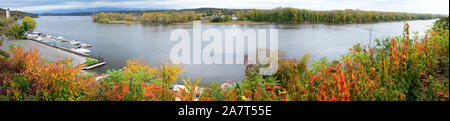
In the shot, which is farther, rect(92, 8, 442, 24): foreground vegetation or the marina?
rect(92, 8, 442, 24): foreground vegetation

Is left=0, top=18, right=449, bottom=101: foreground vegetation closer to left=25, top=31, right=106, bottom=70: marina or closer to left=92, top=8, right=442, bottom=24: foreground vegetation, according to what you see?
left=25, top=31, right=106, bottom=70: marina

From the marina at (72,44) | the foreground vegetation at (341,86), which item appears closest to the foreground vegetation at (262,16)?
the marina at (72,44)

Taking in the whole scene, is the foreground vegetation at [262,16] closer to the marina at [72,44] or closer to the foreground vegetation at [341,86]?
the marina at [72,44]

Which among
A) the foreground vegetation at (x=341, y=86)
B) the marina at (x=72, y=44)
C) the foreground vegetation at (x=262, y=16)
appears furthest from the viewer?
the foreground vegetation at (x=262, y=16)

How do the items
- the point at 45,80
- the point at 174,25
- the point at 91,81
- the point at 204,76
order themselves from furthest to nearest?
the point at 174,25 → the point at 204,76 → the point at 91,81 → the point at 45,80

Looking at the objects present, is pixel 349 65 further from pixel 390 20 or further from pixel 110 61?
pixel 390 20

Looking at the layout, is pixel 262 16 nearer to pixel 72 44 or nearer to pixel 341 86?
pixel 72 44

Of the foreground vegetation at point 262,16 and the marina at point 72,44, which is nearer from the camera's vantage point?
the marina at point 72,44

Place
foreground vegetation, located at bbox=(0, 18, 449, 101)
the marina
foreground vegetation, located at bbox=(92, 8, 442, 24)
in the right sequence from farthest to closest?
1. foreground vegetation, located at bbox=(92, 8, 442, 24)
2. the marina
3. foreground vegetation, located at bbox=(0, 18, 449, 101)

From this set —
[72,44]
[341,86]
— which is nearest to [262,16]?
[72,44]

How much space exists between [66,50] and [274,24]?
98.5 ft

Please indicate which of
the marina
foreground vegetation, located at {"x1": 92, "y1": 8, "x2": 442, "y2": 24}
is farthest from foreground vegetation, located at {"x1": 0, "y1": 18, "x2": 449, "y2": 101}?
foreground vegetation, located at {"x1": 92, "y1": 8, "x2": 442, "y2": 24}

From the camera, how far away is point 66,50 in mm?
13977
